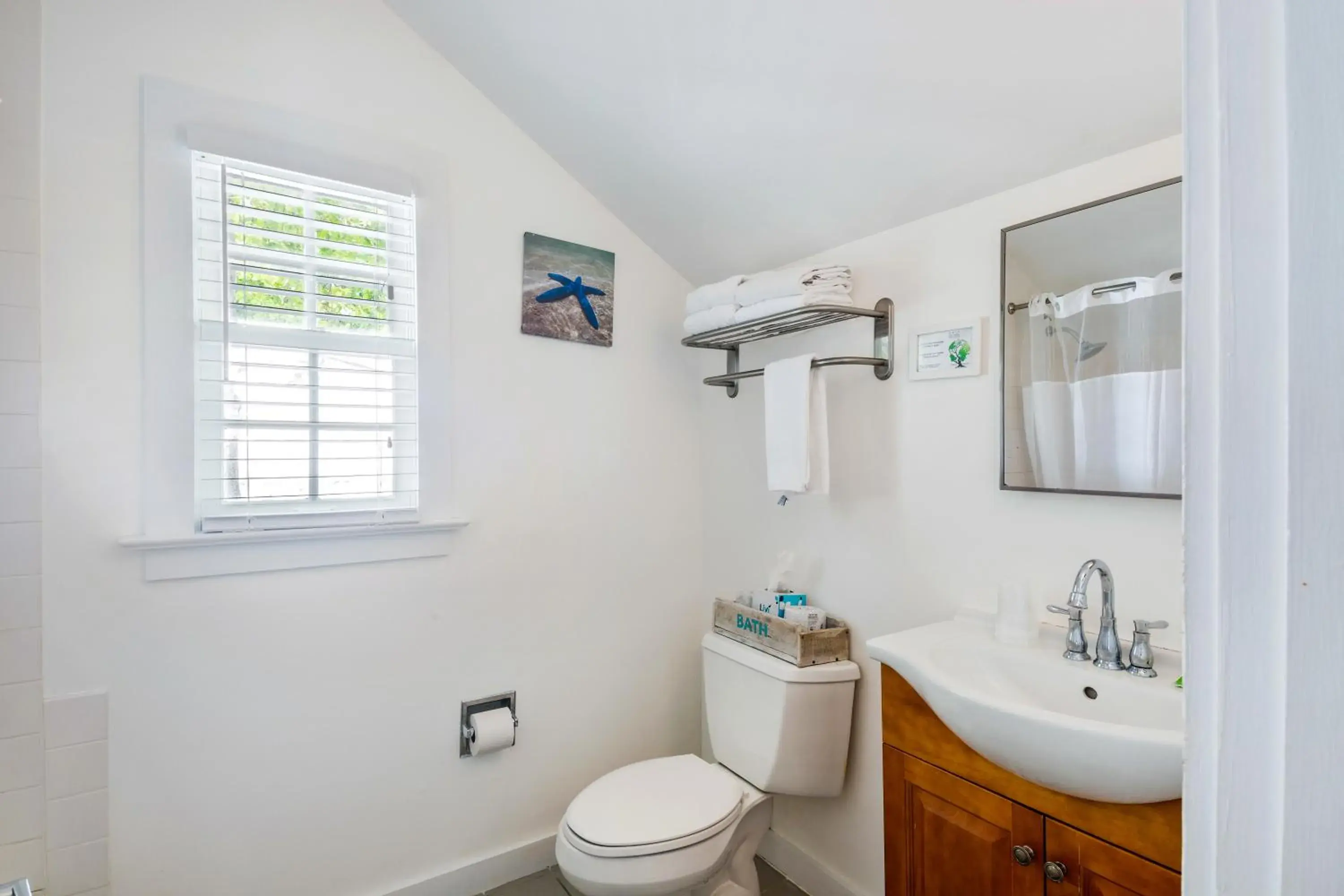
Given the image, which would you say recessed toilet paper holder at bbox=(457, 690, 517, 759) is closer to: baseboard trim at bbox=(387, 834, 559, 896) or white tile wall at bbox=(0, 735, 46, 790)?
baseboard trim at bbox=(387, 834, 559, 896)

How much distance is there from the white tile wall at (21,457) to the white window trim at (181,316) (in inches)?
6.8

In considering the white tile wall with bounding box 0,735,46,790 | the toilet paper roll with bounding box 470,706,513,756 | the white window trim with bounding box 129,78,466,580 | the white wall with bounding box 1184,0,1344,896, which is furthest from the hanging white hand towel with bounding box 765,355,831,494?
the white tile wall with bounding box 0,735,46,790

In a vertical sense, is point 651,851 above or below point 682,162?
below

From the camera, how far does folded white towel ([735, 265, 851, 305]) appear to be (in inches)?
64.8

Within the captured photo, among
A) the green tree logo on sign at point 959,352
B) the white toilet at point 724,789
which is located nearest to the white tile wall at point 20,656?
the white toilet at point 724,789

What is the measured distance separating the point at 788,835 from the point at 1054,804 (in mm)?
1128

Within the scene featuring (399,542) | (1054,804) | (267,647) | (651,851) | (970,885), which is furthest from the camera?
(399,542)

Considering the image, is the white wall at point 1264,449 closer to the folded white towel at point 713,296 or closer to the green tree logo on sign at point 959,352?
the green tree logo on sign at point 959,352

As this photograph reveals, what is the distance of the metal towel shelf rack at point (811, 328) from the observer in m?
1.65

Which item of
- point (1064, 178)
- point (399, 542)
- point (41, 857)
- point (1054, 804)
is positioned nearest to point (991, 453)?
point (1064, 178)

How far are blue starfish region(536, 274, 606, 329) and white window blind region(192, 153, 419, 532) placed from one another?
388 mm

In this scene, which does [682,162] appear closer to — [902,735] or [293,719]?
[902,735]

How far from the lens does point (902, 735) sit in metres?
1.34

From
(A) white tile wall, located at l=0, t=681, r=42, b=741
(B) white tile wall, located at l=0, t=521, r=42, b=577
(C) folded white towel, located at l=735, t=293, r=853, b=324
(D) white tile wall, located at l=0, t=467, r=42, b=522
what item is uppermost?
(C) folded white towel, located at l=735, t=293, r=853, b=324
